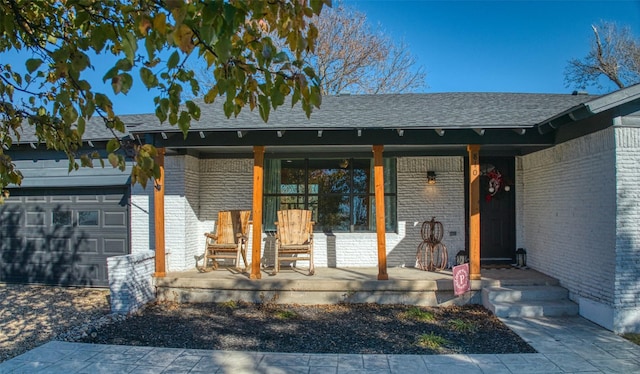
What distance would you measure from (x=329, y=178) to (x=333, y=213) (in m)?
0.68

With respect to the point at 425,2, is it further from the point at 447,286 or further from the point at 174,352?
the point at 174,352

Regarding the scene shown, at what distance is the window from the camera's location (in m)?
8.12

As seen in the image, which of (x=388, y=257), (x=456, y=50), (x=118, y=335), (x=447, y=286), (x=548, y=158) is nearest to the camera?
(x=118, y=335)

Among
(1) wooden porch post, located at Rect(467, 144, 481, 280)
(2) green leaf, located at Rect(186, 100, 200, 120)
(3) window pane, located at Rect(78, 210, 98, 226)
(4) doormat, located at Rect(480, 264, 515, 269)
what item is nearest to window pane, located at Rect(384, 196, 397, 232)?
(4) doormat, located at Rect(480, 264, 515, 269)

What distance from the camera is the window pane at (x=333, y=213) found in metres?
8.16

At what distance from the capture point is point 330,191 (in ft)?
26.8

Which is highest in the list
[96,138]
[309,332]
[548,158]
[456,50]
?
[456,50]

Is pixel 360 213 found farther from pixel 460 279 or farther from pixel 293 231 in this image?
pixel 460 279

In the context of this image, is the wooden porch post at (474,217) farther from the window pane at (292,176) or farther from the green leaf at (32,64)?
the green leaf at (32,64)

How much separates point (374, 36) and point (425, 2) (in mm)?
4285

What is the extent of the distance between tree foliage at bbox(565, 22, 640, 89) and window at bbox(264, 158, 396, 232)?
50.3 feet

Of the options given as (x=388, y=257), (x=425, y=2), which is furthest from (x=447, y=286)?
(x=425, y=2)

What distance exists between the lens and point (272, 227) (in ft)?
26.9

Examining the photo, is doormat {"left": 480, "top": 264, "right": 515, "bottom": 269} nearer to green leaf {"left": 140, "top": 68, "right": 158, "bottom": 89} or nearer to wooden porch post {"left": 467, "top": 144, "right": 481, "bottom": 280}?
wooden porch post {"left": 467, "top": 144, "right": 481, "bottom": 280}
